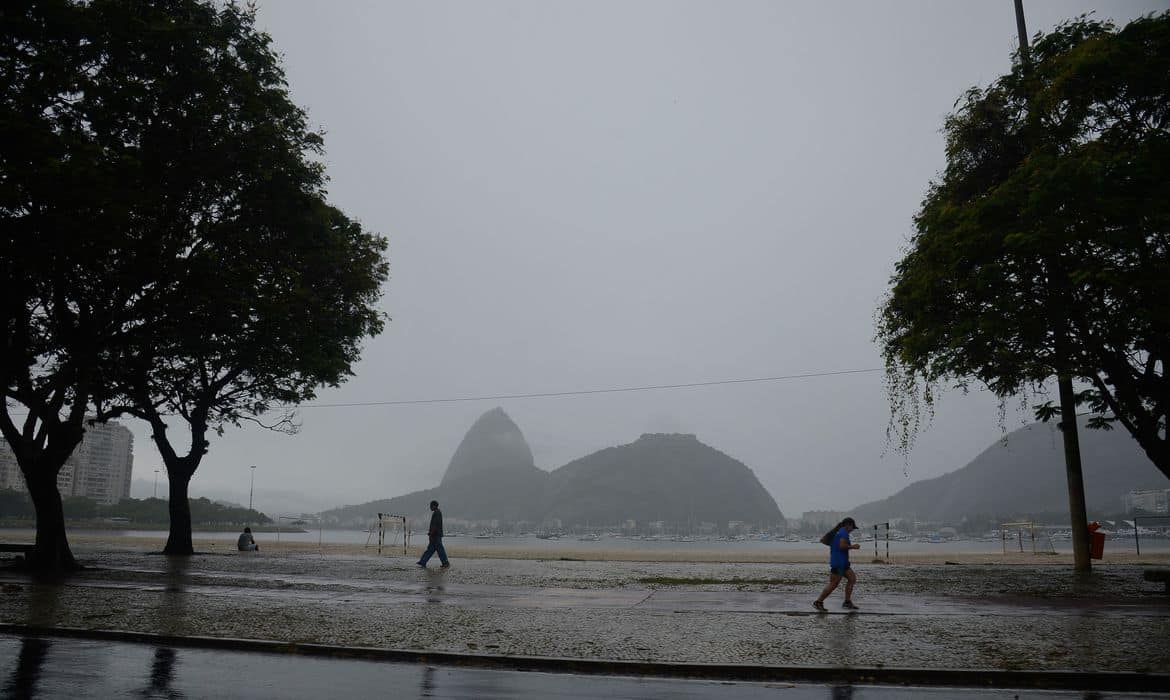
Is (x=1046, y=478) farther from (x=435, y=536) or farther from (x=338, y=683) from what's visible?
(x=338, y=683)

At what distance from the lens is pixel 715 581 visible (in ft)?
66.0

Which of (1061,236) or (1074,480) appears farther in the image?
(1074,480)

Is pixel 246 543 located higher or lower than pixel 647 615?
lower

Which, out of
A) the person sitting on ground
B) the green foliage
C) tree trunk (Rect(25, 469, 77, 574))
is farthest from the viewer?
the person sitting on ground

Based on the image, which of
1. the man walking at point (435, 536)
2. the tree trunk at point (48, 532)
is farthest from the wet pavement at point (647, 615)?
the man walking at point (435, 536)

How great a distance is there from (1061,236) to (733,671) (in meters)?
15.0

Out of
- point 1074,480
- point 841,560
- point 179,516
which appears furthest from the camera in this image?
point 179,516

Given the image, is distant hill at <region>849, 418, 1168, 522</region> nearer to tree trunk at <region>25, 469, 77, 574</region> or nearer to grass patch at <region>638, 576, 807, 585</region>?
grass patch at <region>638, 576, 807, 585</region>

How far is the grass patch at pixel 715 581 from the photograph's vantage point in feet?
64.0

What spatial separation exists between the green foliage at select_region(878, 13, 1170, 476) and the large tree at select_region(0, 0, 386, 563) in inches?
755

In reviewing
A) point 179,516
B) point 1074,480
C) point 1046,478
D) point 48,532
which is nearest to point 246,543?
point 179,516

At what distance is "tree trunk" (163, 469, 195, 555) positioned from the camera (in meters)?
29.1

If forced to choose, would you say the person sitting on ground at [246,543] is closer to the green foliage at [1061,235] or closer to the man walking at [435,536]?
the man walking at [435,536]

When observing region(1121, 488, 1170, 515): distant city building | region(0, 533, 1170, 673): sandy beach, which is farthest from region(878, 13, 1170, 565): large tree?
region(1121, 488, 1170, 515): distant city building
